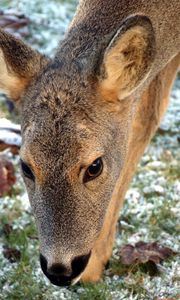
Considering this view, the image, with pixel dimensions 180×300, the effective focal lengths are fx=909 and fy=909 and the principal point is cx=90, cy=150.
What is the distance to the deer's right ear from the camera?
17.5ft

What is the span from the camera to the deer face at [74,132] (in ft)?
15.8

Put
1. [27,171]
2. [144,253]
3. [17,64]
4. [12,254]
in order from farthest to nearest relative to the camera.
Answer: [12,254] → [144,253] → [17,64] → [27,171]

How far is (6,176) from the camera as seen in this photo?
7.08m

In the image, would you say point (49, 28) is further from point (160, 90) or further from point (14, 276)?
point (14, 276)

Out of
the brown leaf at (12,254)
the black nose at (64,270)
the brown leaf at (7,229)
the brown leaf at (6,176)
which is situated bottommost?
the brown leaf at (12,254)

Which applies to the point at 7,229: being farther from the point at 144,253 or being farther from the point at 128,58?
the point at 128,58

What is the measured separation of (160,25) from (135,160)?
1.03 metres

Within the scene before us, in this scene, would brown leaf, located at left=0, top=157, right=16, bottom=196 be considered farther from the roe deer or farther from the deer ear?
the deer ear

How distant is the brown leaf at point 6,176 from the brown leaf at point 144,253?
1231 mm

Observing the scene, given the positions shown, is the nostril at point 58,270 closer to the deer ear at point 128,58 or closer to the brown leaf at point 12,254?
the deer ear at point 128,58

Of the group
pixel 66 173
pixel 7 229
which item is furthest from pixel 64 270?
pixel 7 229

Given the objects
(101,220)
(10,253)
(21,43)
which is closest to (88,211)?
(101,220)

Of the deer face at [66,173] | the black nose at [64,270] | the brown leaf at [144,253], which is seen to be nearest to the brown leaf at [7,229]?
the brown leaf at [144,253]

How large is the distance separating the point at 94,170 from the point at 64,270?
572 mm
